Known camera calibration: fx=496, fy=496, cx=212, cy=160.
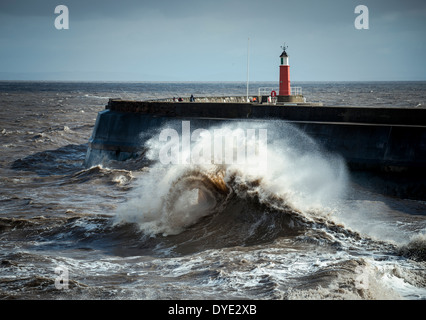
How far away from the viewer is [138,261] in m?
7.74

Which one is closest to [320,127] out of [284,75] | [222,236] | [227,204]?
[227,204]

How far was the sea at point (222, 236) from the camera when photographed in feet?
20.9

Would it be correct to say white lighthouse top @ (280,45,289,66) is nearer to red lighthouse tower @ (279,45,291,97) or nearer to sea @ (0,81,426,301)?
red lighthouse tower @ (279,45,291,97)

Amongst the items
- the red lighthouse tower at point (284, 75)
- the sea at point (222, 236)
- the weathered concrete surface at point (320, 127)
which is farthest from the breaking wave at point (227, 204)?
the red lighthouse tower at point (284, 75)

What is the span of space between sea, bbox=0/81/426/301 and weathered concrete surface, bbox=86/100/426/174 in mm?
536

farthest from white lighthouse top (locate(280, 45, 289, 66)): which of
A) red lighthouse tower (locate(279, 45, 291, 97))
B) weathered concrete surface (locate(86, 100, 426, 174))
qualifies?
weathered concrete surface (locate(86, 100, 426, 174))

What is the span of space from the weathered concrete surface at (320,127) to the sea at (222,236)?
536mm

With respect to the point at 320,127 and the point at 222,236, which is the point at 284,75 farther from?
the point at 222,236

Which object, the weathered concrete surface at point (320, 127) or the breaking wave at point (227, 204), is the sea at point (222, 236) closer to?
the breaking wave at point (227, 204)

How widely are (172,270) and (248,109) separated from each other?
8.96 metres

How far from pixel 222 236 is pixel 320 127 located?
5905 millimetres

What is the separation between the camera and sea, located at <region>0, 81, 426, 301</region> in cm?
636
